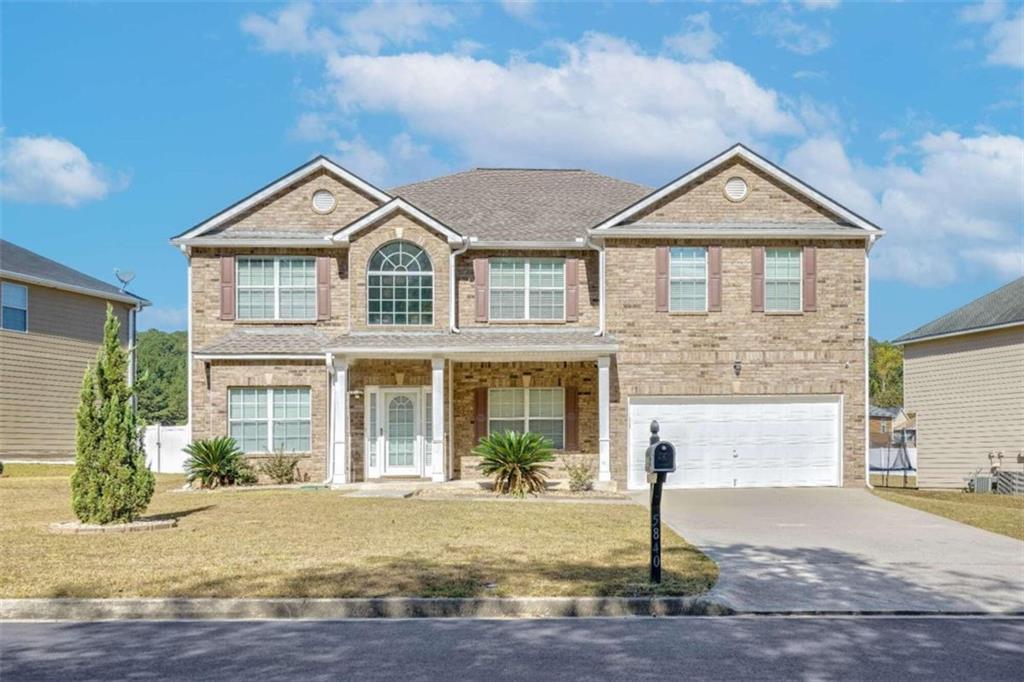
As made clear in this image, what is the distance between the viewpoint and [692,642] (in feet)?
25.5

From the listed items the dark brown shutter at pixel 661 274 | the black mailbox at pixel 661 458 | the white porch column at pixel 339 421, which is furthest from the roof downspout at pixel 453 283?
the black mailbox at pixel 661 458

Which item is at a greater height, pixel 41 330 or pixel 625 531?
pixel 41 330

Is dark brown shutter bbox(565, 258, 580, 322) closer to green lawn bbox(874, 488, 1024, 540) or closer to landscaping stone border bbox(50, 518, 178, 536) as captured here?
green lawn bbox(874, 488, 1024, 540)

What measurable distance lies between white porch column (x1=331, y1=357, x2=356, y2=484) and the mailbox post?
12.7m

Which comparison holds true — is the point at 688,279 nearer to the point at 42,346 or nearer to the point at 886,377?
the point at 42,346

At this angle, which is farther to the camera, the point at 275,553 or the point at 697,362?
the point at 697,362

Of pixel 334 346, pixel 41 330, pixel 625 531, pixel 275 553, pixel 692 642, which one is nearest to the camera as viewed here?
pixel 692 642

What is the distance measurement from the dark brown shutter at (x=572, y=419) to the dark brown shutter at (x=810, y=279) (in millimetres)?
5716

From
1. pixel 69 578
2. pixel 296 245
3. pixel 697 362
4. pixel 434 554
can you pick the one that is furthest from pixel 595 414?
pixel 69 578

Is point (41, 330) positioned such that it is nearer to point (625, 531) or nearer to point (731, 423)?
point (731, 423)

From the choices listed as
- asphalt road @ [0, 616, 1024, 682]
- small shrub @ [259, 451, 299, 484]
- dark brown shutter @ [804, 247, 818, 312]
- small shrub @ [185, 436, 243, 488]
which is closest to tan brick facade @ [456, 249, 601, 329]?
dark brown shutter @ [804, 247, 818, 312]

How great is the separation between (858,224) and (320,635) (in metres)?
18.2

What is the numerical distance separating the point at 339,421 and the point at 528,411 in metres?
4.54

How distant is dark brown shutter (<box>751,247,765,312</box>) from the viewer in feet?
73.7
